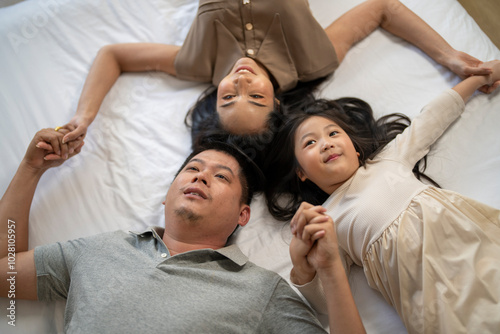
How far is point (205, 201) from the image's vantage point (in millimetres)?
1104

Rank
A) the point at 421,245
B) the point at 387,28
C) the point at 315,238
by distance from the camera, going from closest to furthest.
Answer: the point at 315,238, the point at 421,245, the point at 387,28

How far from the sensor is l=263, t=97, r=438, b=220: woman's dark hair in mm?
1297

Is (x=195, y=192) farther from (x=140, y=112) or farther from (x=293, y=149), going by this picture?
(x=140, y=112)

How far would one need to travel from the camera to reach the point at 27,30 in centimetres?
167

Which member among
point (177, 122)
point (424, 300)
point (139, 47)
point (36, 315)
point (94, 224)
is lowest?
point (36, 315)

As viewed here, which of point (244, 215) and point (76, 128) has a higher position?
point (76, 128)

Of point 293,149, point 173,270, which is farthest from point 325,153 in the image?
point 173,270

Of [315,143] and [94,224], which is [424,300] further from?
[94,224]

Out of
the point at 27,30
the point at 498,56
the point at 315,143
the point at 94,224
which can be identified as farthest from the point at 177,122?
the point at 498,56

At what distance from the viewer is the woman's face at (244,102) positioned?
4.34 feet

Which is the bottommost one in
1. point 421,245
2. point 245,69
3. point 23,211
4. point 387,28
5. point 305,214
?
point 23,211

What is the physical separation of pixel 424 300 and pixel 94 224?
1019 mm

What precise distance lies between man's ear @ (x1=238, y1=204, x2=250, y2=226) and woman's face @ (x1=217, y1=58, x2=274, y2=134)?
0.26 metres

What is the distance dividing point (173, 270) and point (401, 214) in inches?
24.6
